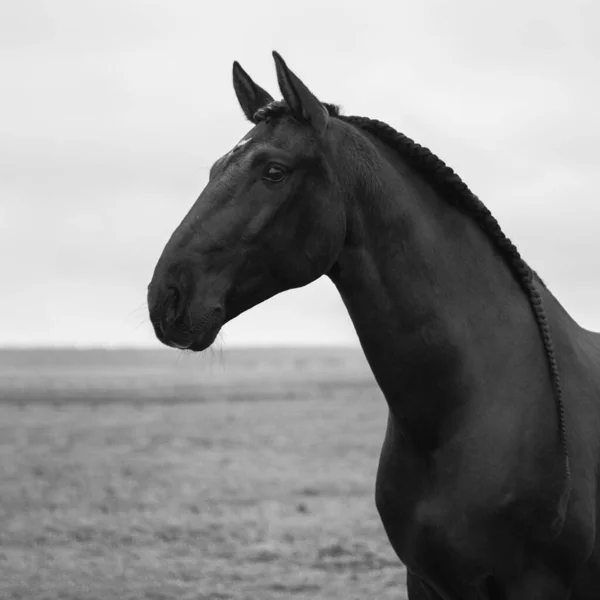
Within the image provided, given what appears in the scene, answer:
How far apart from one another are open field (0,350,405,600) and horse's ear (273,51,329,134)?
889mm

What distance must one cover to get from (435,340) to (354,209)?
20.5 inches

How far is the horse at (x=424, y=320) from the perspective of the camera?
2.98 metres

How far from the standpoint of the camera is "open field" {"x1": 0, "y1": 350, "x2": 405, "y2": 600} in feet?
26.1

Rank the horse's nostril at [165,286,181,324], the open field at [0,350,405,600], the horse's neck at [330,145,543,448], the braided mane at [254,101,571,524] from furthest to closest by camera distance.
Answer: the open field at [0,350,405,600], the braided mane at [254,101,571,524], the horse's neck at [330,145,543,448], the horse's nostril at [165,286,181,324]

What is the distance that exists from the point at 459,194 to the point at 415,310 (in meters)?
0.49

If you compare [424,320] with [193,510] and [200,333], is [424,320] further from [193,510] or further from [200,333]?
[193,510]

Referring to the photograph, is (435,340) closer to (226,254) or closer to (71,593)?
(226,254)

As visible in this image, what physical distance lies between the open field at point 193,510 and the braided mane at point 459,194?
0.97 metres

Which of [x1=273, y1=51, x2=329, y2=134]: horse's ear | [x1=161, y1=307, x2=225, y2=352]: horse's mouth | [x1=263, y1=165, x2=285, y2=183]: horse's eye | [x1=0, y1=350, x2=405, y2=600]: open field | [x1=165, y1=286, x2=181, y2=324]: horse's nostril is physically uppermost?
[x1=273, y1=51, x2=329, y2=134]: horse's ear

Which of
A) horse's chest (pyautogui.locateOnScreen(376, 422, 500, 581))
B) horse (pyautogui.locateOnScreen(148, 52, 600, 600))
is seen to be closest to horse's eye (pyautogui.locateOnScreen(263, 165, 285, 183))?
horse (pyautogui.locateOnScreen(148, 52, 600, 600))

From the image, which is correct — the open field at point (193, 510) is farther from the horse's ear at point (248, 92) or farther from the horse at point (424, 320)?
the horse's ear at point (248, 92)

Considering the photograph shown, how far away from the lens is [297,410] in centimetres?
3133

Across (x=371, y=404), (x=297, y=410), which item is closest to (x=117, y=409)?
(x=297, y=410)

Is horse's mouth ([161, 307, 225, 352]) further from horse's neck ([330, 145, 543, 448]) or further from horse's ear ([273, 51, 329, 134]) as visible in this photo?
horse's ear ([273, 51, 329, 134])
